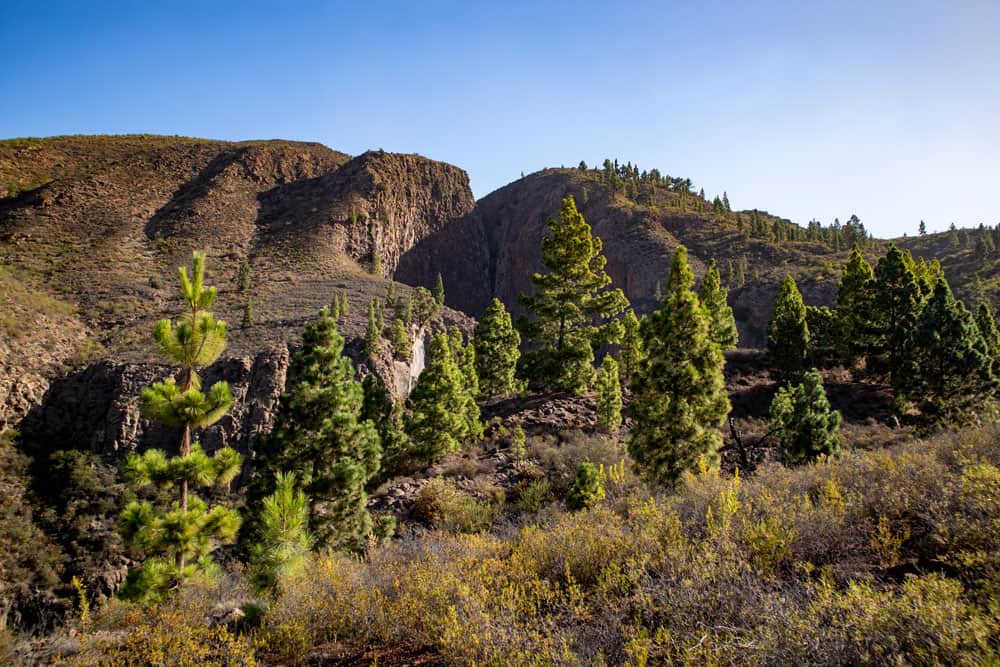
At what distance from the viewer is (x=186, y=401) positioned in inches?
356

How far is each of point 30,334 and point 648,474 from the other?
5291cm

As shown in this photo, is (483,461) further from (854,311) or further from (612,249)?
(612,249)

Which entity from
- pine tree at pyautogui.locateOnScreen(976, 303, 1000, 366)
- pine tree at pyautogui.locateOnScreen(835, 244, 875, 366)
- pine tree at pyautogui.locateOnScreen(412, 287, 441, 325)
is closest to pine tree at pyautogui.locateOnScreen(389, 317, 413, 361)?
pine tree at pyautogui.locateOnScreen(412, 287, 441, 325)

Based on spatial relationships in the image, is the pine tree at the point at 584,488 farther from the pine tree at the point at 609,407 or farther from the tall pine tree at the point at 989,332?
the tall pine tree at the point at 989,332

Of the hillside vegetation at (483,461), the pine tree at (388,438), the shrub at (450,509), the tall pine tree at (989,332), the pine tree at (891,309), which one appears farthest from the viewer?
the pine tree at (891,309)

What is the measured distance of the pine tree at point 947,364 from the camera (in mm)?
23031

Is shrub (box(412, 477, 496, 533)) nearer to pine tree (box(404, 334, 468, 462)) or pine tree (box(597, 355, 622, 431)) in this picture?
pine tree (box(404, 334, 468, 462))

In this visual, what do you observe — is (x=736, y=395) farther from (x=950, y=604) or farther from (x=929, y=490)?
(x=950, y=604)

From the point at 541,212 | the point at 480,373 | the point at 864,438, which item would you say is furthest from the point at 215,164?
the point at 864,438

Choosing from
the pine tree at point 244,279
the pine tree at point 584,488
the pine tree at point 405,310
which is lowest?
the pine tree at point 584,488

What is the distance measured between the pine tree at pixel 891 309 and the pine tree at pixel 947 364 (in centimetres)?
675

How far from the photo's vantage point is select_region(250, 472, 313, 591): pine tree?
312 inches

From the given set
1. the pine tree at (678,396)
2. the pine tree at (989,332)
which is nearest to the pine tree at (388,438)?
the pine tree at (678,396)

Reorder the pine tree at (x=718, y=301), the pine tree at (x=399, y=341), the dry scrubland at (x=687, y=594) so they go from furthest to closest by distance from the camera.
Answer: the pine tree at (x=399, y=341)
the pine tree at (x=718, y=301)
the dry scrubland at (x=687, y=594)
